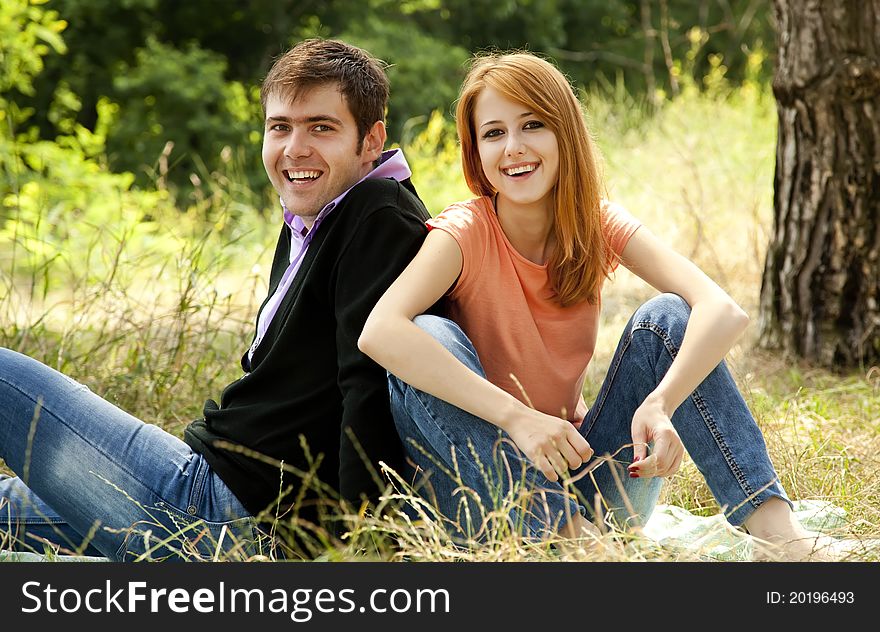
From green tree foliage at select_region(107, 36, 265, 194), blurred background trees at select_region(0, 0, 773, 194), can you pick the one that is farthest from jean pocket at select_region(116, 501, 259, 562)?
green tree foliage at select_region(107, 36, 265, 194)

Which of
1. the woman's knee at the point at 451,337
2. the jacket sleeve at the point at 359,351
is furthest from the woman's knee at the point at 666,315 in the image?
the jacket sleeve at the point at 359,351

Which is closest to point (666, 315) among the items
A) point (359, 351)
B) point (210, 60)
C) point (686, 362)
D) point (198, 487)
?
point (686, 362)

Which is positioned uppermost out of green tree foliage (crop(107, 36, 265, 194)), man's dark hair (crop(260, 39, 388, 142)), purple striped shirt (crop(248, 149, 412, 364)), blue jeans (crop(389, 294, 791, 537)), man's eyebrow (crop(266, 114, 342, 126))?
green tree foliage (crop(107, 36, 265, 194))

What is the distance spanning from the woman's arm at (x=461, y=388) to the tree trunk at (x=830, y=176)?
204 centimetres

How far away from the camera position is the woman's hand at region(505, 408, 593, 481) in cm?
183

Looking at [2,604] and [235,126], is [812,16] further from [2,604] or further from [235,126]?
[235,126]

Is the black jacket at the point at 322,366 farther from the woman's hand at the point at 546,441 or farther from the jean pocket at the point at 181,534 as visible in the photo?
the woman's hand at the point at 546,441

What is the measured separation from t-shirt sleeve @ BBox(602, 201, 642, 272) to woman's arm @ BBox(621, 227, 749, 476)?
13 cm

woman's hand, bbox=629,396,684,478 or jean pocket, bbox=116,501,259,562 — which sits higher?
woman's hand, bbox=629,396,684,478

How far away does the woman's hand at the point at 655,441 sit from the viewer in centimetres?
188

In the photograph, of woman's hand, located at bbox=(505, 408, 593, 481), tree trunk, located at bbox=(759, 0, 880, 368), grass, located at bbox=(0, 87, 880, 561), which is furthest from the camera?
tree trunk, located at bbox=(759, 0, 880, 368)

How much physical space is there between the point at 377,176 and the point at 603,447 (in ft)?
2.33

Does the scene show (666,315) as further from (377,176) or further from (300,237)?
(300,237)

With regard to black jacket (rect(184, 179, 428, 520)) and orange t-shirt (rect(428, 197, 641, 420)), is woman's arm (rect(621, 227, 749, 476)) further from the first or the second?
black jacket (rect(184, 179, 428, 520))
